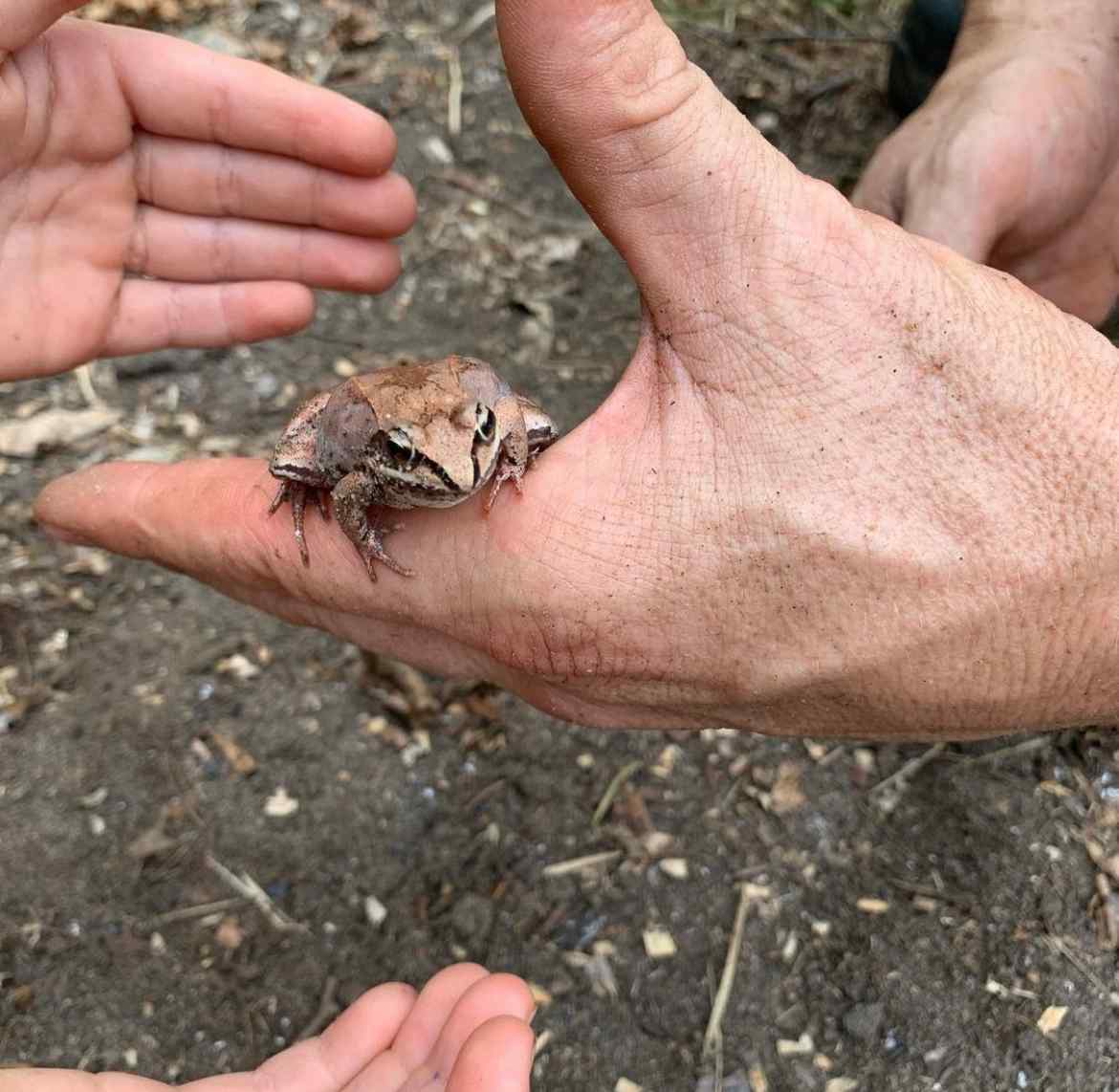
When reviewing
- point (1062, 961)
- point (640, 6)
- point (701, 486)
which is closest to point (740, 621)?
point (701, 486)

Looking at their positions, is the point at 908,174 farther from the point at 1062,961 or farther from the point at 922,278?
the point at 1062,961

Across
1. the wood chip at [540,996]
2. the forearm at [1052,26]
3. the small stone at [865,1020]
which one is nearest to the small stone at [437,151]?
the forearm at [1052,26]

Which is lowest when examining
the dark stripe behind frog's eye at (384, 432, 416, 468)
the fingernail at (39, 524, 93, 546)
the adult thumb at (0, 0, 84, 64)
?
the fingernail at (39, 524, 93, 546)

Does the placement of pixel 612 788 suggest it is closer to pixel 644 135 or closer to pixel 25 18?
pixel 644 135

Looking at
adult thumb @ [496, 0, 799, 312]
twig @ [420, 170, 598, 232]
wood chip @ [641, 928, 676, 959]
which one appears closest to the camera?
adult thumb @ [496, 0, 799, 312]

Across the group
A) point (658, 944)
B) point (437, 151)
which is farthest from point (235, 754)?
point (437, 151)

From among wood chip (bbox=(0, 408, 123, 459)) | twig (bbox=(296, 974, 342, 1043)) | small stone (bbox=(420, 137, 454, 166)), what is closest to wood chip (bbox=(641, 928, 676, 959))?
twig (bbox=(296, 974, 342, 1043))

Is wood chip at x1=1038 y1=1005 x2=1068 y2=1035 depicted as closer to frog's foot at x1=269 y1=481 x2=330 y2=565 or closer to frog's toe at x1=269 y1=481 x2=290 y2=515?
frog's foot at x1=269 y1=481 x2=330 y2=565
